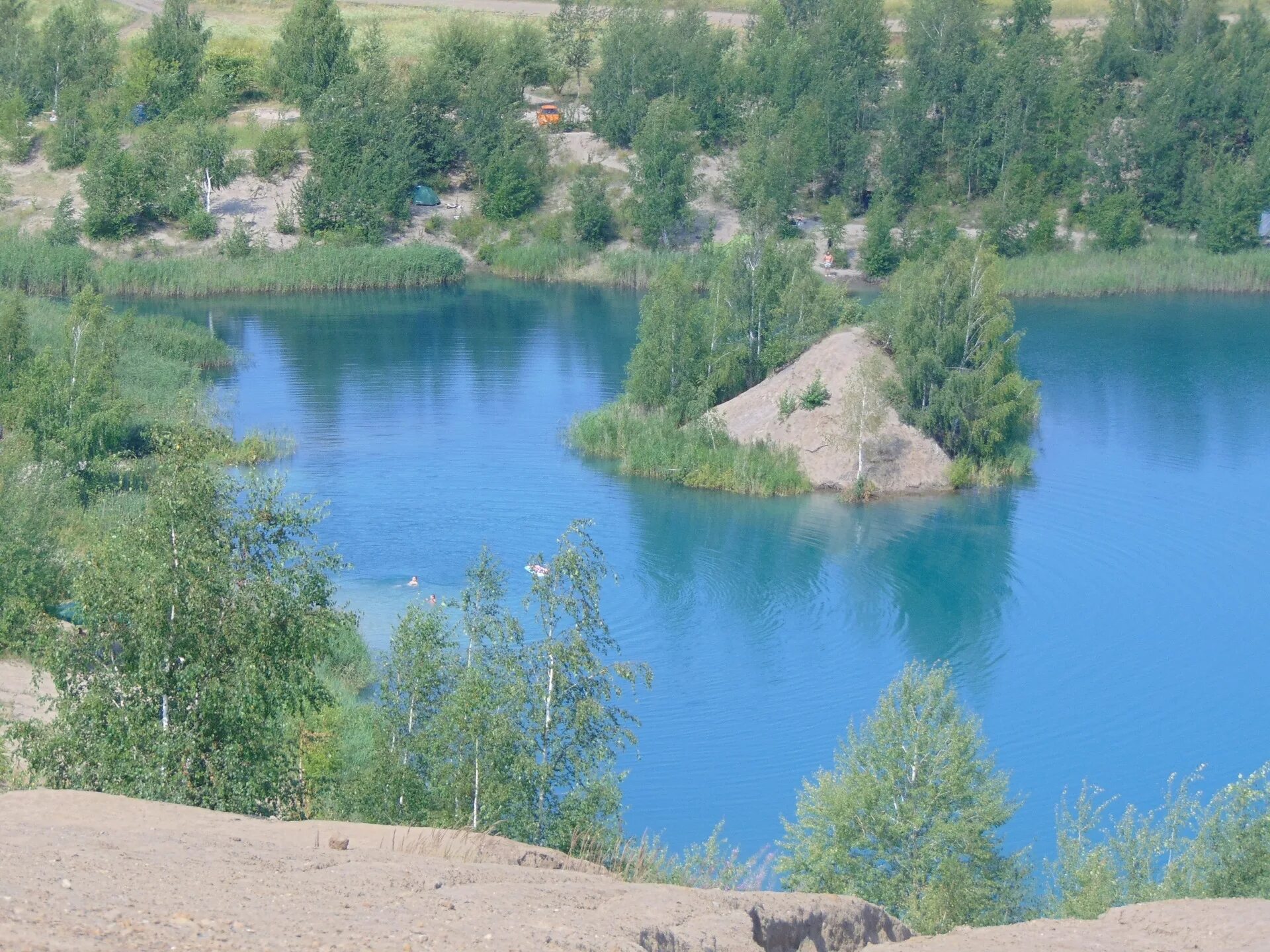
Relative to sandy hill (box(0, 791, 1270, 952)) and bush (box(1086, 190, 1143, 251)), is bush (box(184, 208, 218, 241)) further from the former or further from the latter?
sandy hill (box(0, 791, 1270, 952))

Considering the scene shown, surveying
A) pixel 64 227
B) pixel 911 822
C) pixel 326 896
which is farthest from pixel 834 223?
pixel 326 896

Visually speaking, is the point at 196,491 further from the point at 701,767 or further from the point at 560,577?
the point at 701,767

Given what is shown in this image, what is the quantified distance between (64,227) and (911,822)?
2427 inches

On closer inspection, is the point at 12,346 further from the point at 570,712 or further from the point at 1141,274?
the point at 1141,274

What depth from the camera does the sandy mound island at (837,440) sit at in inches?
1681

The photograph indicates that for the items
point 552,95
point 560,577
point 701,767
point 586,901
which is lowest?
point 701,767

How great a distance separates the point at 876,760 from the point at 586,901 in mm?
7041

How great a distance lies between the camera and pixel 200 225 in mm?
75625

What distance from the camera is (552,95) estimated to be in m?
93.2

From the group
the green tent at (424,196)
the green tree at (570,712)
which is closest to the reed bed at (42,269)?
the green tent at (424,196)

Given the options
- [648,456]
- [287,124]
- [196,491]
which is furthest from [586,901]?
[287,124]

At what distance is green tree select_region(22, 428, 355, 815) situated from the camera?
675 inches

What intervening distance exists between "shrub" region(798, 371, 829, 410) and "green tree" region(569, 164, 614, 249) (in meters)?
36.5

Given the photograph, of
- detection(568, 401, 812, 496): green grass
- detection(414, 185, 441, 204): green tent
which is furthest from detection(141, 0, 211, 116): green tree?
detection(568, 401, 812, 496): green grass
